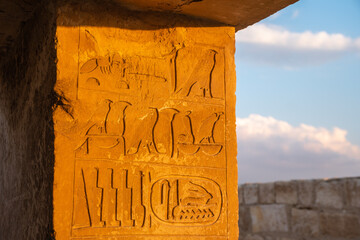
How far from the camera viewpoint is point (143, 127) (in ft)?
7.77

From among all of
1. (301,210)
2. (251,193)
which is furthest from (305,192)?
(251,193)

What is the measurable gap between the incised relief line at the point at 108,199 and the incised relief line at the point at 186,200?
10 centimetres

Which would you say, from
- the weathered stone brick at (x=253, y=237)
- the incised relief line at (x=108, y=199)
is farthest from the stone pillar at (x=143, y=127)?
the weathered stone brick at (x=253, y=237)

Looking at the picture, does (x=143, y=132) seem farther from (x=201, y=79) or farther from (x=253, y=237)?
(x=253, y=237)

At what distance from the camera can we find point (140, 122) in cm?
236

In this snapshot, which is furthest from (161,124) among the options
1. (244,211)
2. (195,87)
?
(244,211)

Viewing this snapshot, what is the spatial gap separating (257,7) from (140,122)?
3.06ft

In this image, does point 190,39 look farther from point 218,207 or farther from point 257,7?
point 218,207

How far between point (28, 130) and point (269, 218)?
12.8 ft

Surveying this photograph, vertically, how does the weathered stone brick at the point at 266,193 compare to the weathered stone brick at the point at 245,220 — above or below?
above

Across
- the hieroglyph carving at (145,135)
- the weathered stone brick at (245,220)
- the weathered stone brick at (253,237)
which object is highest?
the hieroglyph carving at (145,135)

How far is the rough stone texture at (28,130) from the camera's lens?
7.35ft

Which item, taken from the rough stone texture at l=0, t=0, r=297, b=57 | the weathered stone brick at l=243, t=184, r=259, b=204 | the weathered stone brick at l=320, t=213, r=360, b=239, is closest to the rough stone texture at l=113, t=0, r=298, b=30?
the rough stone texture at l=0, t=0, r=297, b=57

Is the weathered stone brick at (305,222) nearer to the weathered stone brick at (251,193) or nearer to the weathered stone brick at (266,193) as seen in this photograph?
the weathered stone brick at (266,193)
